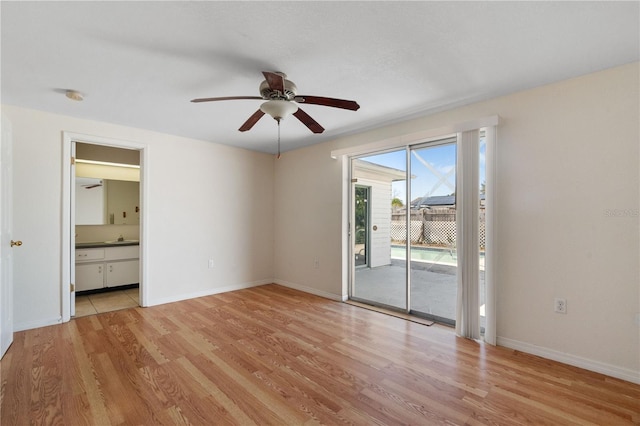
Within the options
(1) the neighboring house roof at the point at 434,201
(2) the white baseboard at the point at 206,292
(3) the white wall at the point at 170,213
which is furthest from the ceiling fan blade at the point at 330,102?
(2) the white baseboard at the point at 206,292

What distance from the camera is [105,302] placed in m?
4.10

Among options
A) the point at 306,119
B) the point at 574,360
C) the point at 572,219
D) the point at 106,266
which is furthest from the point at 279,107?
the point at 106,266

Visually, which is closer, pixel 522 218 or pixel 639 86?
pixel 639 86

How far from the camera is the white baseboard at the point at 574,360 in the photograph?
7.03 feet

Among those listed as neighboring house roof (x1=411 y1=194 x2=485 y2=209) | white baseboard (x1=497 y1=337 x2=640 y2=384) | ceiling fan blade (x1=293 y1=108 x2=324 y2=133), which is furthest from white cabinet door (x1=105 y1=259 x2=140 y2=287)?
white baseboard (x1=497 y1=337 x2=640 y2=384)

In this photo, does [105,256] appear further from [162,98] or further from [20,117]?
[162,98]

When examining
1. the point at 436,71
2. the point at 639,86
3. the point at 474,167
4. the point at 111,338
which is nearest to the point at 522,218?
the point at 474,167

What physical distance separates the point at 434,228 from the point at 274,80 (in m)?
2.48

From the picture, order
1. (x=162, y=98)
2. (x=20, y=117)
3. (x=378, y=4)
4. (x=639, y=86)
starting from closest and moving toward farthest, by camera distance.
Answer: (x=378, y=4) → (x=639, y=86) → (x=162, y=98) → (x=20, y=117)

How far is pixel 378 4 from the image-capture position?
1.57 metres

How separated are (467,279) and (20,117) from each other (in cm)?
497

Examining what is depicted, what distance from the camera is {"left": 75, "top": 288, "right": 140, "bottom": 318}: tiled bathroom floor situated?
3.73 meters

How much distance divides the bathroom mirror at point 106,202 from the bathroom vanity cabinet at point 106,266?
2.16 ft

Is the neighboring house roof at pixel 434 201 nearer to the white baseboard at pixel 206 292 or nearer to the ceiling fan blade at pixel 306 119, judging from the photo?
the ceiling fan blade at pixel 306 119
